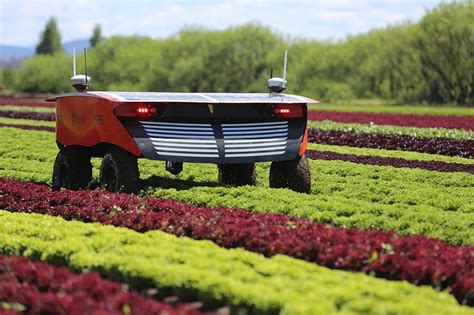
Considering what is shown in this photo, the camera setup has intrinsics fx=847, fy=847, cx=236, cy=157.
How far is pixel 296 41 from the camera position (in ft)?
273

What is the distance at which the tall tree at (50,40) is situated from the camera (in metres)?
152

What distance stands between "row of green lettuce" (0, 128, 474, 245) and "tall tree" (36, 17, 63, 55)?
137496mm

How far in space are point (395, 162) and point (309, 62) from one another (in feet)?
194

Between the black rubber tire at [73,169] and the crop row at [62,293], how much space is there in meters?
5.89

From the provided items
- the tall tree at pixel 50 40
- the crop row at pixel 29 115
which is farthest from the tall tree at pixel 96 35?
the crop row at pixel 29 115

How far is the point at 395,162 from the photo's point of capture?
18.3 metres

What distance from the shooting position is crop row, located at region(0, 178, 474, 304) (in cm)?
763

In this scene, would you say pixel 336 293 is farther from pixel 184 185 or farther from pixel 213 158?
pixel 184 185

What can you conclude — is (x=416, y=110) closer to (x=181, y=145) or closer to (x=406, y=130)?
(x=406, y=130)

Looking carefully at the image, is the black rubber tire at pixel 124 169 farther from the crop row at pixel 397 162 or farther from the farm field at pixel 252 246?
the crop row at pixel 397 162

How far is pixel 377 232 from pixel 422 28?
198 feet

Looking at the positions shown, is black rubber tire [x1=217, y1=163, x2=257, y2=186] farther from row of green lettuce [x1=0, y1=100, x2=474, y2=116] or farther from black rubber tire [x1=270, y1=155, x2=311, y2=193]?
row of green lettuce [x1=0, y1=100, x2=474, y2=116]

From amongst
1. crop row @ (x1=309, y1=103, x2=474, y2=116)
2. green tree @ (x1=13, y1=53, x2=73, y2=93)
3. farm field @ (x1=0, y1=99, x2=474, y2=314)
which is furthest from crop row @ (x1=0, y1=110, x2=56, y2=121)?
green tree @ (x1=13, y1=53, x2=73, y2=93)

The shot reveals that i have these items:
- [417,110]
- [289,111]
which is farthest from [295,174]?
[417,110]
